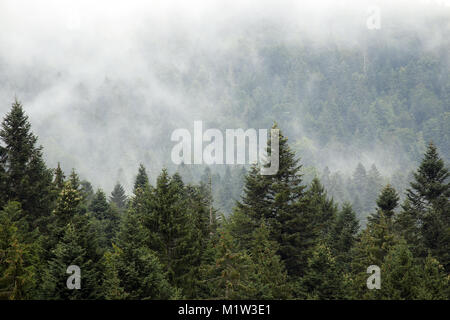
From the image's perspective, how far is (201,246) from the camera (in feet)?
94.8

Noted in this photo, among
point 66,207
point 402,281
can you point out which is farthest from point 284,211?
point 66,207

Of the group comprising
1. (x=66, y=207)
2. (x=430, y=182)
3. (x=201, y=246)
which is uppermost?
(x=430, y=182)

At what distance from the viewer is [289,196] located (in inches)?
1350

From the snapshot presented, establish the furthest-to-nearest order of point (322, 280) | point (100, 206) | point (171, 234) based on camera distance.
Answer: point (100, 206) < point (171, 234) < point (322, 280)

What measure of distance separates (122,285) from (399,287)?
13949 mm

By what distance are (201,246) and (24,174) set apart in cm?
1407

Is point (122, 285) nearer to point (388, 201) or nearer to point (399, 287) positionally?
point (399, 287)

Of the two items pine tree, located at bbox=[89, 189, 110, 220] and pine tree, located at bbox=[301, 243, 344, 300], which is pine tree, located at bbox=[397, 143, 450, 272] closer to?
pine tree, located at bbox=[301, 243, 344, 300]

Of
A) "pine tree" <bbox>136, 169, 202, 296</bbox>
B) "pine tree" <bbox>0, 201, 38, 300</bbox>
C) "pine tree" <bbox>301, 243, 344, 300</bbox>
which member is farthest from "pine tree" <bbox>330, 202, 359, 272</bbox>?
"pine tree" <bbox>0, 201, 38, 300</bbox>

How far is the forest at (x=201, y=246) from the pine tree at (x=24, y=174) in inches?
2.9

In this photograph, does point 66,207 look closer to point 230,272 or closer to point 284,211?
point 230,272
